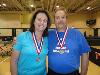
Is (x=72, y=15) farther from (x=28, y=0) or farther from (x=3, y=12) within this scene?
(x=28, y=0)

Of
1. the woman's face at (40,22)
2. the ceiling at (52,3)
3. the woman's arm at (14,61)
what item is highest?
the ceiling at (52,3)

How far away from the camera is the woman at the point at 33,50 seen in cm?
200

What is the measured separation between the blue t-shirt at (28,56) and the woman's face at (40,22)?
4.1 inches

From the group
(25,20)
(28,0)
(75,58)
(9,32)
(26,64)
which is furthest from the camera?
(25,20)

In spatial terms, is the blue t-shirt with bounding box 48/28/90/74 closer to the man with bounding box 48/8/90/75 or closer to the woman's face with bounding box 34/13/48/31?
the man with bounding box 48/8/90/75

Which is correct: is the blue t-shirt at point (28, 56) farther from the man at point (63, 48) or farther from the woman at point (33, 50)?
the man at point (63, 48)

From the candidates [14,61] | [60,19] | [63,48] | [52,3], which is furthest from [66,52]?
[52,3]

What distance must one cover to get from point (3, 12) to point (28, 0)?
8.89 meters

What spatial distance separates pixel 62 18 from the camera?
2.21 meters

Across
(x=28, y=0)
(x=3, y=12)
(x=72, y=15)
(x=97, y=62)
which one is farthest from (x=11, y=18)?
(x=97, y=62)

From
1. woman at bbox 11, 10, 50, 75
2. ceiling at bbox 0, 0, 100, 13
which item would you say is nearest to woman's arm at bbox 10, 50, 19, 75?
woman at bbox 11, 10, 50, 75

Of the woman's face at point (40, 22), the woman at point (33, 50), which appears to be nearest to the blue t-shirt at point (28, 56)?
the woman at point (33, 50)

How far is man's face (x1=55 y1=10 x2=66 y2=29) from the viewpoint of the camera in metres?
2.20

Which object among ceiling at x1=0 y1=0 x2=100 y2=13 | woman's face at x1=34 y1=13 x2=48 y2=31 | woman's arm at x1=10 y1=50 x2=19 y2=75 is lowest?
woman's arm at x1=10 y1=50 x2=19 y2=75
